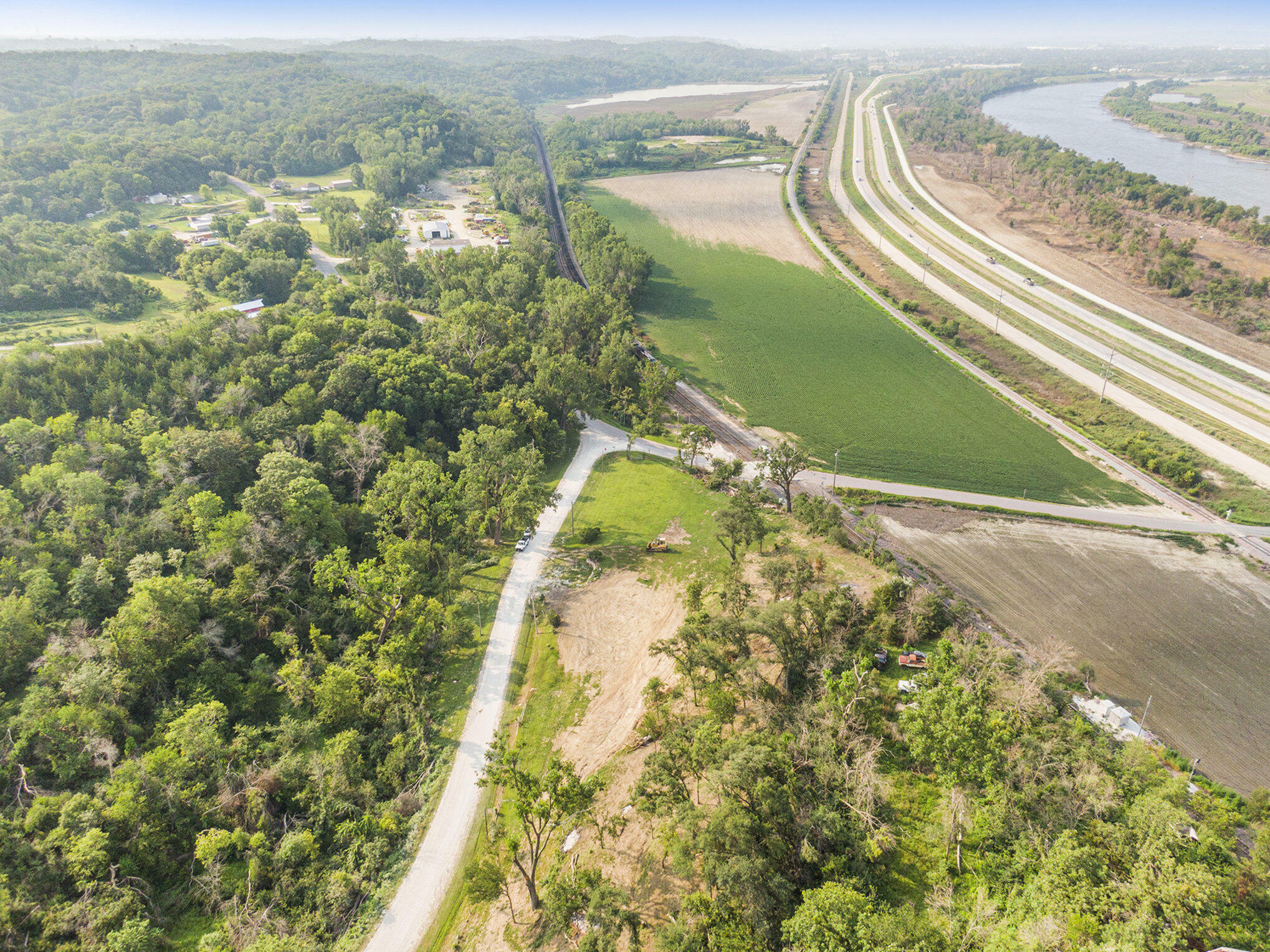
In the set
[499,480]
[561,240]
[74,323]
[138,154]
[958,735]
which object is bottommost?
[499,480]

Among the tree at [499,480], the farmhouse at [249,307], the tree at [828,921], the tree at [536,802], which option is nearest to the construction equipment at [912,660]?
the tree at [828,921]

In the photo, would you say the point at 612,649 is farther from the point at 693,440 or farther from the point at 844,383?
the point at 844,383

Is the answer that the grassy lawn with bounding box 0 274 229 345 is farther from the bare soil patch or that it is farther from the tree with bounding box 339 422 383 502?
the bare soil patch

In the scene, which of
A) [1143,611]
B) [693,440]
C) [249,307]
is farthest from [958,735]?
[249,307]

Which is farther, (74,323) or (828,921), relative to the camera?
(74,323)

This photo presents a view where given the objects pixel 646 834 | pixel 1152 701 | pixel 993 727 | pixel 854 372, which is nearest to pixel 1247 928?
pixel 993 727

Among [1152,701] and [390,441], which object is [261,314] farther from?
[1152,701]

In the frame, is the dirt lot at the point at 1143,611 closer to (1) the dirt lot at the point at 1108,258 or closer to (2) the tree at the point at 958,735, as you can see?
(2) the tree at the point at 958,735
